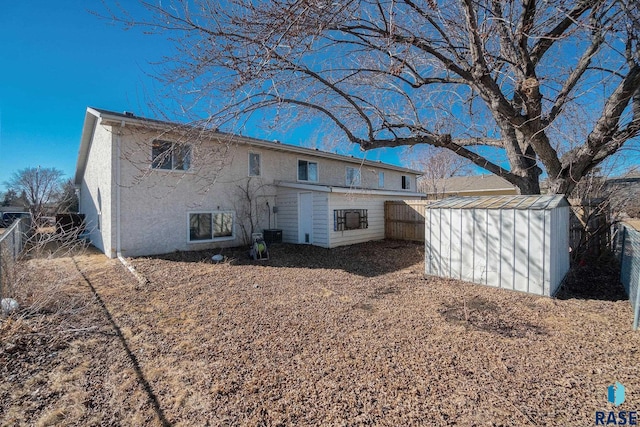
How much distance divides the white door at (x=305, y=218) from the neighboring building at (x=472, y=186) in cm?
1673

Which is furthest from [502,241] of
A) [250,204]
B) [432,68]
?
[250,204]

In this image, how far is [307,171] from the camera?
13.9m

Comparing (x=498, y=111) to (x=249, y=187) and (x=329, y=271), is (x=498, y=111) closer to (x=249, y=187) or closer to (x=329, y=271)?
(x=329, y=271)

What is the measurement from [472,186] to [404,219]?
17.9 metres

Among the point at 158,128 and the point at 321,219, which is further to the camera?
the point at 321,219

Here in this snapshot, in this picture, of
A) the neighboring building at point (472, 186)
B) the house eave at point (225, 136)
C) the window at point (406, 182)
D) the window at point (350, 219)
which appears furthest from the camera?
the neighboring building at point (472, 186)

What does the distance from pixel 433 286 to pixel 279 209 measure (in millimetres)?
7884

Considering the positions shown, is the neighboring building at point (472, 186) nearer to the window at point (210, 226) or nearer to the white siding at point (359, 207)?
the white siding at point (359, 207)

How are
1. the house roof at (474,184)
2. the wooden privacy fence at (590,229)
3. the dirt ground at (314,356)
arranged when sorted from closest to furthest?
the dirt ground at (314,356)
the wooden privacy fence at (590,229)
the house roof at (474,184)

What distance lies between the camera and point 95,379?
2938mm

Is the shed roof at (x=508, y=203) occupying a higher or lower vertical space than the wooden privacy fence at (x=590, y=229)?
higher

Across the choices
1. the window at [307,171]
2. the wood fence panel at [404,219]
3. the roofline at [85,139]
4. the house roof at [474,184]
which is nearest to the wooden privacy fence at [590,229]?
the wood fence panel at [404,219]

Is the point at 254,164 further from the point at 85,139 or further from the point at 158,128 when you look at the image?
the point at 85,139

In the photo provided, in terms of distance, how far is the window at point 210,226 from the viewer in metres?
10.3
